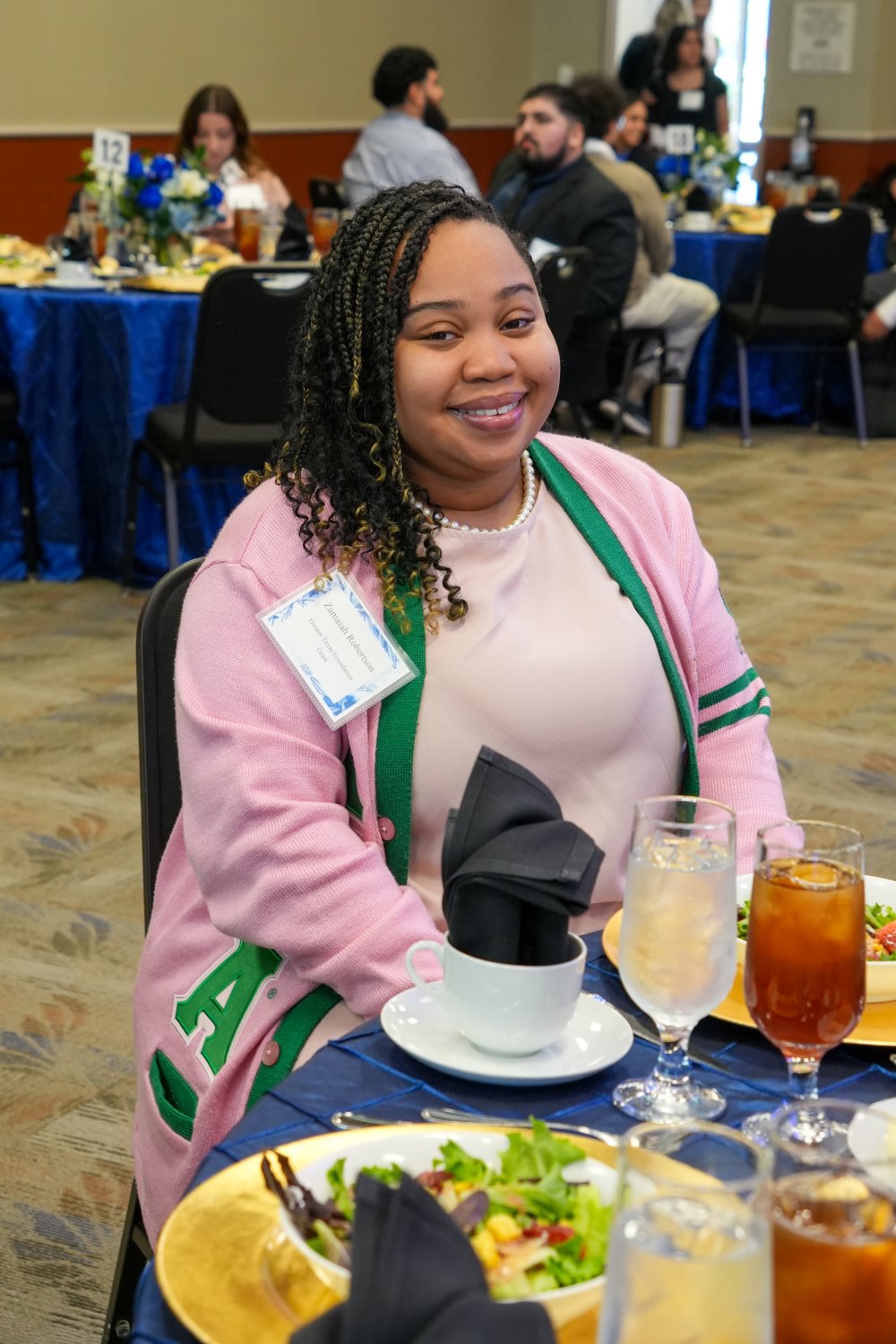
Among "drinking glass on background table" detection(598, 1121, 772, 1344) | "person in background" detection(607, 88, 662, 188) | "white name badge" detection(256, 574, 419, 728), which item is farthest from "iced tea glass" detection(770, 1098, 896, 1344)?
"person in background" detection(607, 88, 662, 188)

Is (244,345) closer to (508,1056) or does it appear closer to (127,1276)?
(127,1276)

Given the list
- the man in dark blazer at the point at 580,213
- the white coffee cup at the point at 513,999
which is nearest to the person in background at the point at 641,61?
the man in dark blazer at the point at 580,213

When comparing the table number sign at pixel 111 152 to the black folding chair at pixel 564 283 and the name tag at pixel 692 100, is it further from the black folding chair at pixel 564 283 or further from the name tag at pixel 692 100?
the name tag at pixel 692 100

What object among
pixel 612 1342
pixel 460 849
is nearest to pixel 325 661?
pixel 460 849

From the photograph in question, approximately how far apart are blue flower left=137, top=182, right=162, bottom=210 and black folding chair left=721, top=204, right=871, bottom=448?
2.77 meters

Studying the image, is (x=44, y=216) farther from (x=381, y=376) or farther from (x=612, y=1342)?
(x=612, y=1342)

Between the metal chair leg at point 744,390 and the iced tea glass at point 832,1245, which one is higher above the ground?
the iced tea glass at point 832,1245

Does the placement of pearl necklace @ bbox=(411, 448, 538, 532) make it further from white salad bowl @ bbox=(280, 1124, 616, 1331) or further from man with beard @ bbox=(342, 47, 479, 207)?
man with beard @ bbox=(342, 47, 479, 207)

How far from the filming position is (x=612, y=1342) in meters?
0.63

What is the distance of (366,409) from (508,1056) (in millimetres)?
689

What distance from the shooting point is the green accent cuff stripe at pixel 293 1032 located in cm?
134

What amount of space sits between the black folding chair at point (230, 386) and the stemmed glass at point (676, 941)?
3.14 metres

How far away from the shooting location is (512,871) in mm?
979

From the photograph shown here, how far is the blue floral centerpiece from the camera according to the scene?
503 cm
